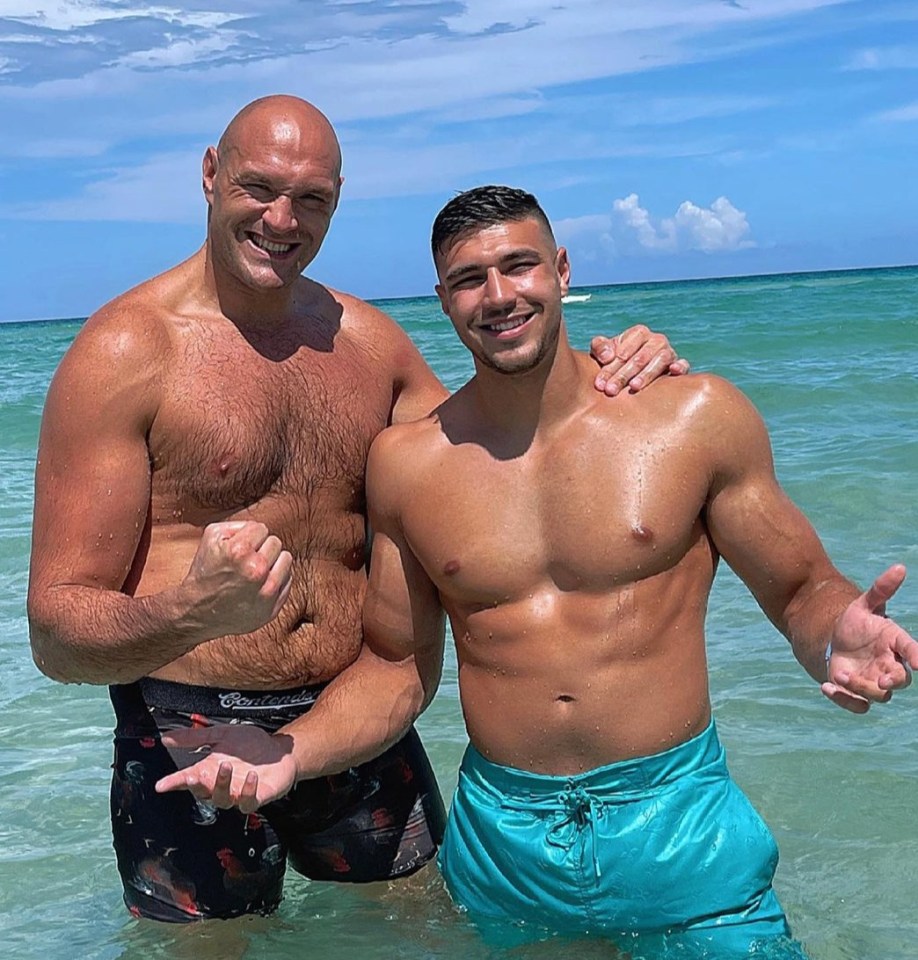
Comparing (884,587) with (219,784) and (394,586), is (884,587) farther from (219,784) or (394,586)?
(219,784)

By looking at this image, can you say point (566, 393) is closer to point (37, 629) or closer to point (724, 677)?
point (37, 629)

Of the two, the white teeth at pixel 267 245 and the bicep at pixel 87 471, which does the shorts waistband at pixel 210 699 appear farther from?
the white teeth at pixel 267 245

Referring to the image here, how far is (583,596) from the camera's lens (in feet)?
9.72

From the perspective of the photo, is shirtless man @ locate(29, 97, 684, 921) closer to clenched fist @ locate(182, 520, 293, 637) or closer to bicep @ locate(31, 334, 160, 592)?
bicep @ locate(31, 334, 160, 592)

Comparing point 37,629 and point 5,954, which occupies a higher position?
point 37,629

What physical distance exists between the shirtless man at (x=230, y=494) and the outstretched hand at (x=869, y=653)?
0.73 metres

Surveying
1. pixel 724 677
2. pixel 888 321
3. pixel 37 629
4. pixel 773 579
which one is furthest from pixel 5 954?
pixel 888 321

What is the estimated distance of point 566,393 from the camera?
3.02 m

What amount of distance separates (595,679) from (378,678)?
52cm

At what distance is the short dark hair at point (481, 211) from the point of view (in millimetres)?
2934

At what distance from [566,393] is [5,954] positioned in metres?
2.20

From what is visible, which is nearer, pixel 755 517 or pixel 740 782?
pixel 755 517

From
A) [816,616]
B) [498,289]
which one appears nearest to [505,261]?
[498,289]

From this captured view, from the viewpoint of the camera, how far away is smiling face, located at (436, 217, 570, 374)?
2.87 meters
